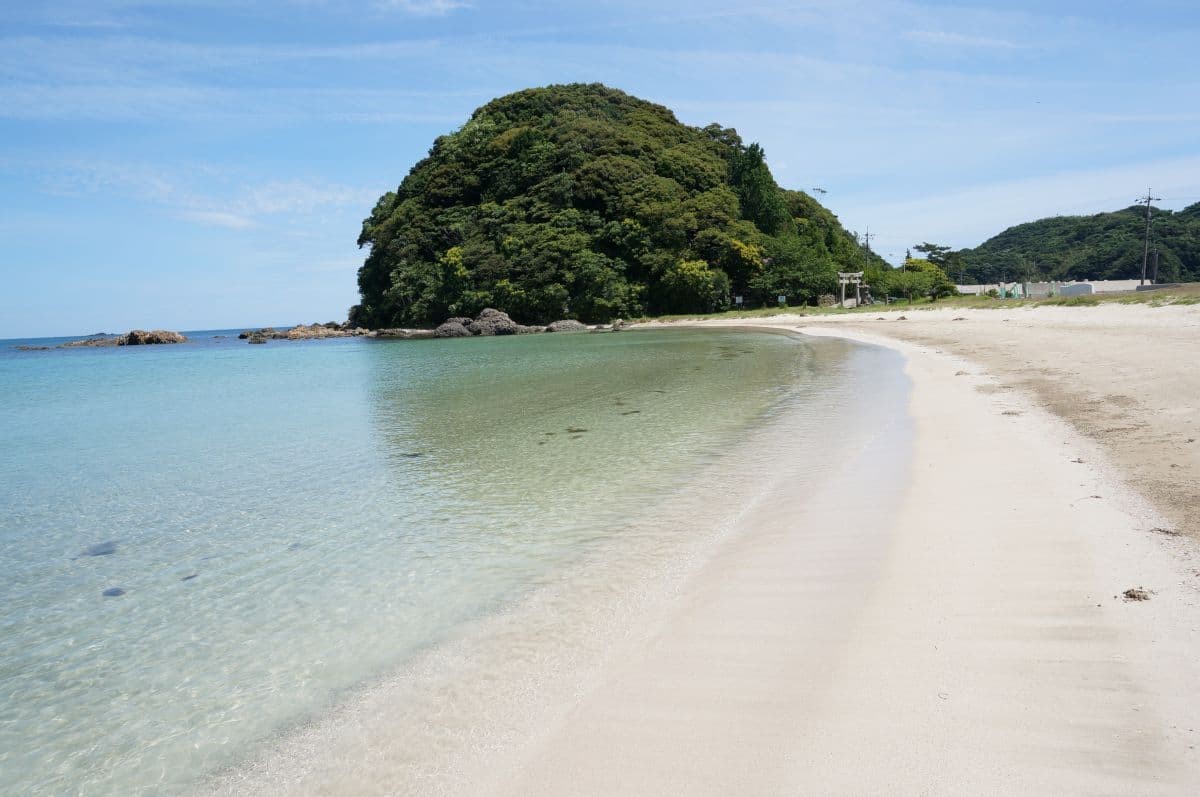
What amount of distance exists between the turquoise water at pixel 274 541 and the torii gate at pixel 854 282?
4788 cm

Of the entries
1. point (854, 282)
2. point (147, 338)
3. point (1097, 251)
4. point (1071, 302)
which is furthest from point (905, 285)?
point (147, 338)

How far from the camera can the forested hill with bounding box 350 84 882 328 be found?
68.4m

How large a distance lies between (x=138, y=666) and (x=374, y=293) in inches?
3436

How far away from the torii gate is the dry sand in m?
57.4

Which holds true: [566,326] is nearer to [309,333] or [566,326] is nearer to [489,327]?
[489,327]

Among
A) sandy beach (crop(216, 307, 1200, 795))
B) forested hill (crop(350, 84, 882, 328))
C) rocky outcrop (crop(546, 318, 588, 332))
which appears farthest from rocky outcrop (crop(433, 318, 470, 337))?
sandy beach (crop(216, 307, 1200, 795))

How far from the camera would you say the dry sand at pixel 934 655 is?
281 centimetres

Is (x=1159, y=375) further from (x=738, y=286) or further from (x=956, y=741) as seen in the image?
(x=738, y=286)

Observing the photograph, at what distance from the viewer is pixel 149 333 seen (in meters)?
94.0

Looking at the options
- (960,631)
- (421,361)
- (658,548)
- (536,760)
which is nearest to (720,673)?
(536,760)

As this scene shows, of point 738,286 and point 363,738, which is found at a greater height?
point 738,286

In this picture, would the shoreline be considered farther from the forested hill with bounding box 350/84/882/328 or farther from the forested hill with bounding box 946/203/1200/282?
the forested hill with bounding box 946/203/1200/282

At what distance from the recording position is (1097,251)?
97.8m

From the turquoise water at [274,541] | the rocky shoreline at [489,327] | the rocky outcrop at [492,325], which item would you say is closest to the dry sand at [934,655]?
the turquoise water at [274,541]
